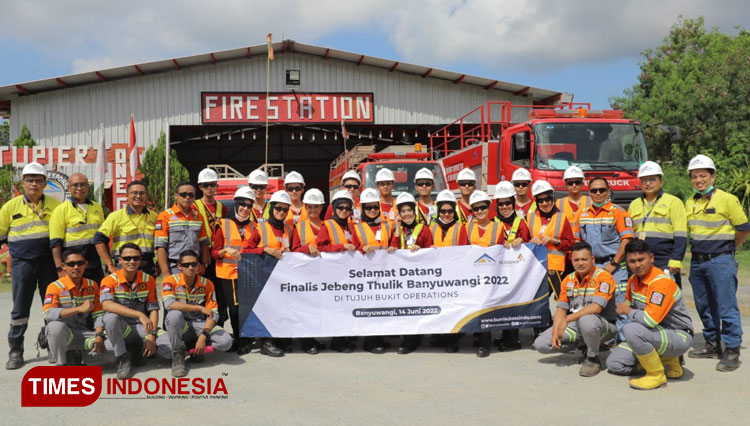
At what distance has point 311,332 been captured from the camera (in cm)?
703

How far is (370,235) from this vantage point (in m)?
7.20

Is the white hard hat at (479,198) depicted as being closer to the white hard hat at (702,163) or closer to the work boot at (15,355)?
the white hard hat at (702,163)

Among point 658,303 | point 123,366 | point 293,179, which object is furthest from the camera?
point 293,179

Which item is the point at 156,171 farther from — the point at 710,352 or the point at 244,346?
the point at 710,352

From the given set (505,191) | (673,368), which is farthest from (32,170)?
(673,368)

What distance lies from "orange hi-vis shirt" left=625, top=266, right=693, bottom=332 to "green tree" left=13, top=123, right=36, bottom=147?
68.7 feet

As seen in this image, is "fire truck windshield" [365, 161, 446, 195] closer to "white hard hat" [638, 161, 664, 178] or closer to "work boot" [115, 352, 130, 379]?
"white hard hat" [638, 161, 664, 178]

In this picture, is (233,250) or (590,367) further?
(233,250)

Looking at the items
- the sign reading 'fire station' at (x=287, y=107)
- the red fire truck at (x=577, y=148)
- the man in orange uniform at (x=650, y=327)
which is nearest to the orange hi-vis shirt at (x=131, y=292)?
the man in orange uniform at (x=650, y=327)

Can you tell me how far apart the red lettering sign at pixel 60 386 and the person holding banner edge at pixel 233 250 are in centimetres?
151

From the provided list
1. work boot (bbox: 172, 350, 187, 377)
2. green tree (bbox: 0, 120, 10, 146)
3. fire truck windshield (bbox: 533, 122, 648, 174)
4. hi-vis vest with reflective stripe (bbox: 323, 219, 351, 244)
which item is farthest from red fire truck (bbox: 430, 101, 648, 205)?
green tree (bbox: 0, 120, 10, 146)

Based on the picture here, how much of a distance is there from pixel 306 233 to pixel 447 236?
161cm

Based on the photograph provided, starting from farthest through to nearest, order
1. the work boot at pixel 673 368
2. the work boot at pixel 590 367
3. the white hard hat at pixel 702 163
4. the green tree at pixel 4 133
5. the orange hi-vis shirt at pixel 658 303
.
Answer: the green tree at pixel 4 133 → the white hard hat at pixel 702 163 → the work boot at pixel 590 367 → the work boot at pixel 673 368 → the orange hi-vis shirt at pixel 658 303

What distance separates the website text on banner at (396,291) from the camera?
6996mm
